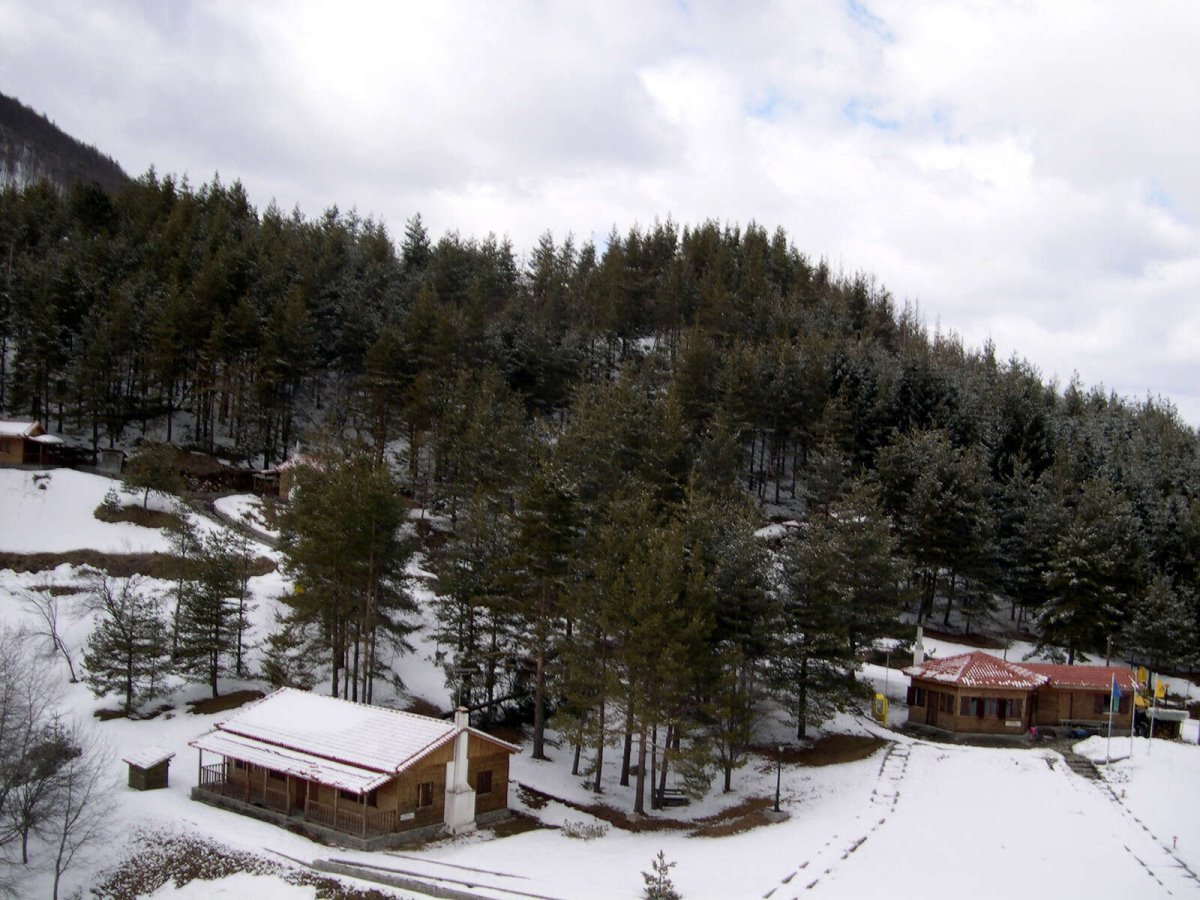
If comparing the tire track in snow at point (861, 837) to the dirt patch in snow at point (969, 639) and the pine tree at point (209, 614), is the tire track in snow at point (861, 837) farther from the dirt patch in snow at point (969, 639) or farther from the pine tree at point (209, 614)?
the pine tree at point (209, 614)

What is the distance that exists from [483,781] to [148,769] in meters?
10.4

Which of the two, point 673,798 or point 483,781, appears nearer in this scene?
point 483,781

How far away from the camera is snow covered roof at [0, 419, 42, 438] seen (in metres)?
52.2

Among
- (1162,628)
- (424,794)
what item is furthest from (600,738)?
(1162,628)

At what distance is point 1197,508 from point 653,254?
197 feet

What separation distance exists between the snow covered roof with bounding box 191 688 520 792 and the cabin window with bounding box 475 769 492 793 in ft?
3.31

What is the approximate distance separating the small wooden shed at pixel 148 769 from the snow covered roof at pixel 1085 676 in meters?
34.2

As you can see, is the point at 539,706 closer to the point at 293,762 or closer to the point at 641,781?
the point at 641,781

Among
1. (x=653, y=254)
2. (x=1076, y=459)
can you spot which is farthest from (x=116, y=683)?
(x=653, y=254)

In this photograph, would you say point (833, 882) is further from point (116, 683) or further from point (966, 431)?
point (966, 431)

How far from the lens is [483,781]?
28.4 meters

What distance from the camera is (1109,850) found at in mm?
25266

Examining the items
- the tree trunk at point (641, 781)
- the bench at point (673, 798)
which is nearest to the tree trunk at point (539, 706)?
the tree trunk at point (641, 781)

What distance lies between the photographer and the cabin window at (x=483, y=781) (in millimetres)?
28208
